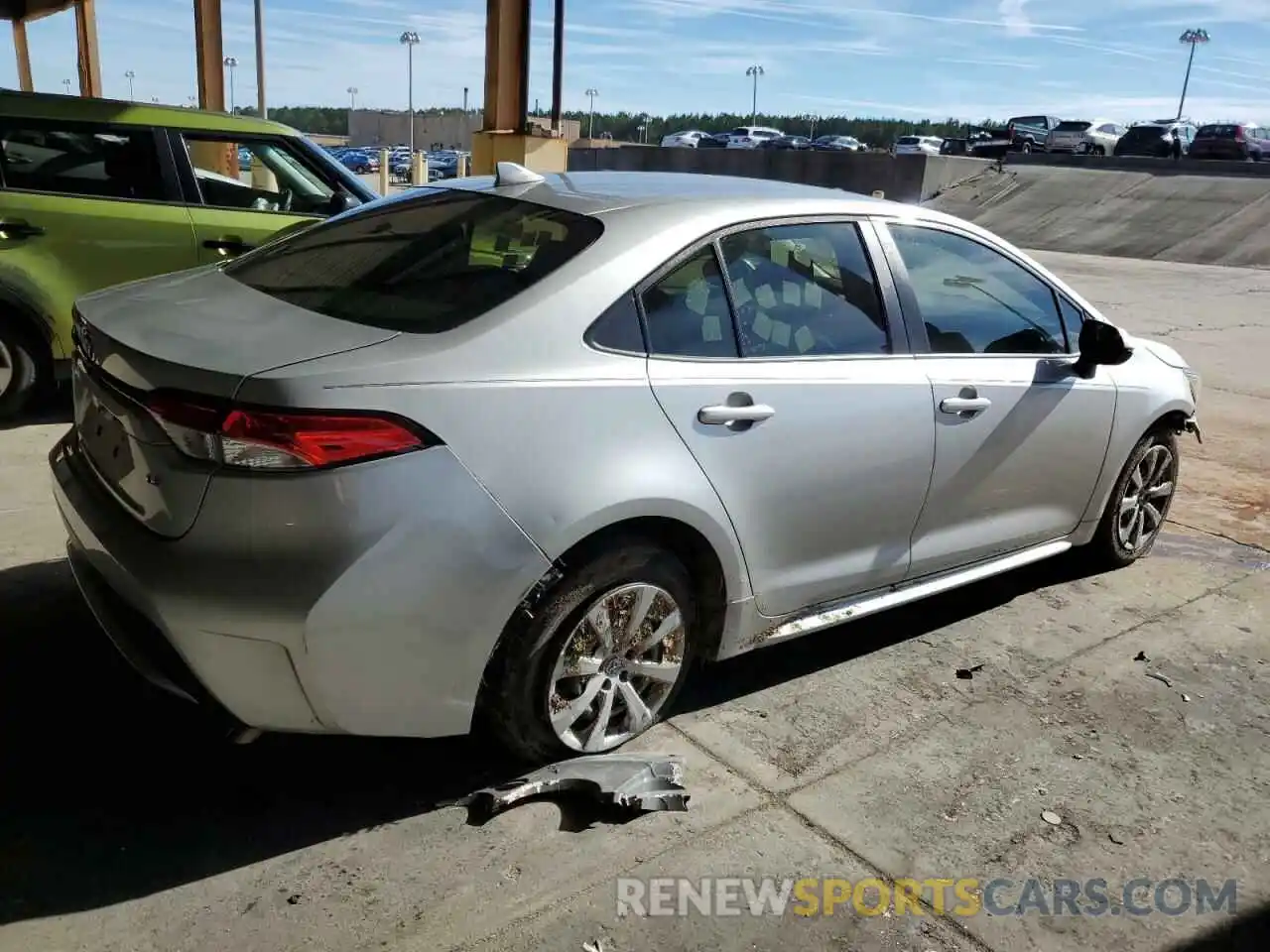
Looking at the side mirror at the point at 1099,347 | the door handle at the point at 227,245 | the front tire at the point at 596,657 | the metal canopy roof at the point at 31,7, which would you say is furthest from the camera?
the metal canopy roof at the point at 31,7

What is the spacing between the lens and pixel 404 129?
11194 centimetres

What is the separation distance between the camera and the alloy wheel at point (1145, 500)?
184 inches

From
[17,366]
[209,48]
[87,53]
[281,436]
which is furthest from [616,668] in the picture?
[87,53]

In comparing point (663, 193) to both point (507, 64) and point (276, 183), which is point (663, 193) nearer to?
point (276, 183)

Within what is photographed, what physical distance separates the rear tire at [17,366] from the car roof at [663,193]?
11.1 ft

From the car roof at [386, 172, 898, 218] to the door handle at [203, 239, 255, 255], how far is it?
2981 mm

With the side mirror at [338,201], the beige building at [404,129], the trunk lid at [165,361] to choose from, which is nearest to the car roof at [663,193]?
the trunk lid at [165,361]

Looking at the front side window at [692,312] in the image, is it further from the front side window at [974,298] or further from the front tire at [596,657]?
the front side window at [974,298]

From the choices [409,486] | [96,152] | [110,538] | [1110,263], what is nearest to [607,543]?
[409,486]

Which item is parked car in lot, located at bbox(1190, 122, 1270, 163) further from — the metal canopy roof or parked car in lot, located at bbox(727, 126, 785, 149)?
the metal canopy roof

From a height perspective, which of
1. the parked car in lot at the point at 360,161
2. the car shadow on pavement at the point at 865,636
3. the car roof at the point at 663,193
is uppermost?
the car roof at the point at 663,193

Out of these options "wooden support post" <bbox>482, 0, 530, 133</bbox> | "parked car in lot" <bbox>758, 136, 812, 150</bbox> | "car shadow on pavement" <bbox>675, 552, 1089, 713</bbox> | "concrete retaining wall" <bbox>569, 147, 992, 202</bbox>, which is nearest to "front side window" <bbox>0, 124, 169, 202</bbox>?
"car shadow on pavement" <bbox>675, 552, 1089, 713</bbox>

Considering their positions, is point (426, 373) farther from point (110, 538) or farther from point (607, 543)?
point (110, 538)

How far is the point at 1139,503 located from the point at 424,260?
344cm
